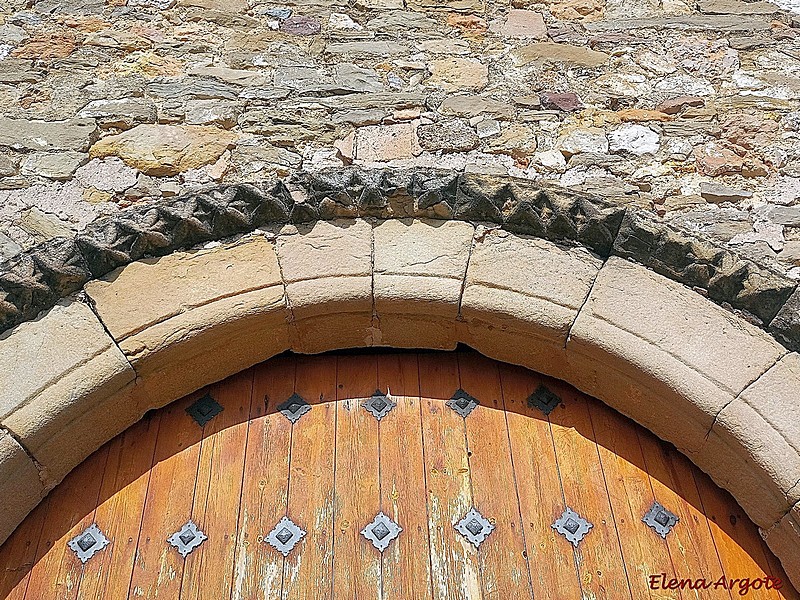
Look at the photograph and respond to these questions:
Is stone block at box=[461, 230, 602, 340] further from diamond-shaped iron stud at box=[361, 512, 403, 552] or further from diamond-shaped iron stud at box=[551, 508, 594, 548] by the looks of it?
diamond-shaped iron stud at box=[361, 512, 403, 552]

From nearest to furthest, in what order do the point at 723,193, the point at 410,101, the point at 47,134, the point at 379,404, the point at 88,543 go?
the point at 88,543, the point at 379,404, the point at 723,193, the point at 47,134, the point at 410,101

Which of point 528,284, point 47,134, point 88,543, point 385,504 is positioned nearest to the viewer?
point 88,543

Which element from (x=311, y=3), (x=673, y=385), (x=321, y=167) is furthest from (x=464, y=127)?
(x=673, y=385)

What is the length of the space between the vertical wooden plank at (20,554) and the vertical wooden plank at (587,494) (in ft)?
5.18

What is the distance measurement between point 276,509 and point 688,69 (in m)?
2.44

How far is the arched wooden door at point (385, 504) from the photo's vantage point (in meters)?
2.18

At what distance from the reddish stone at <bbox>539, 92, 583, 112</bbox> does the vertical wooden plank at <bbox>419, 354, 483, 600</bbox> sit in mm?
1123

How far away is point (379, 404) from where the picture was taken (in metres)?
2.57

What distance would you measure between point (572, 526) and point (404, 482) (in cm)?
53

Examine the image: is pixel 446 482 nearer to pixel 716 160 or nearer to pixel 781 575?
pixel 781 575

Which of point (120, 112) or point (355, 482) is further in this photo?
point (120, 112)

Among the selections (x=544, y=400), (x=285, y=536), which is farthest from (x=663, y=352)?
(x=285, y=536)

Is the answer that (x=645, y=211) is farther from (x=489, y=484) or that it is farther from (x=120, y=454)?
(x=120, y=454)

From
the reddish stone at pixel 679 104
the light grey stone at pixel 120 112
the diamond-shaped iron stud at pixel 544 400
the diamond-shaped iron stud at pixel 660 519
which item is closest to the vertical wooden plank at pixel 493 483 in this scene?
the diamond-shaped iron stud at pixel 544 400
